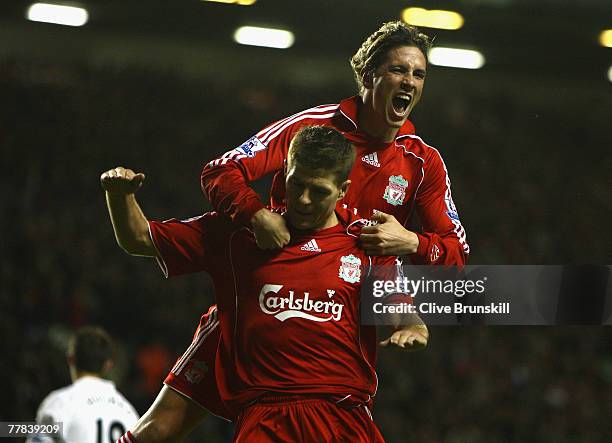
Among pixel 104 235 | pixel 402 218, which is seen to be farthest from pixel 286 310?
pixel 104 235

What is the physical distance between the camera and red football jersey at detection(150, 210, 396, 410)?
9.73 feet

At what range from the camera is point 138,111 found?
36.0 feet

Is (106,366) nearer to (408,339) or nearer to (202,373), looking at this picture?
(202,373)

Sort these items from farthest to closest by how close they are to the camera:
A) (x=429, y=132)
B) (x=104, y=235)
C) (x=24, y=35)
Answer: (x=429, y=132), (x=24, y=35), (x=104, y=235)

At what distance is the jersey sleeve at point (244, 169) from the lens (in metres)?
3.07

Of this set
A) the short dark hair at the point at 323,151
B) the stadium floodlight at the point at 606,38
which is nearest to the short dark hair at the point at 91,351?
the short dark hair at the point at 323,151

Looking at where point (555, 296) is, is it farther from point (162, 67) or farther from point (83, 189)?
point (162, 67)

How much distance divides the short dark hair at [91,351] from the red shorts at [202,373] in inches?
55.7

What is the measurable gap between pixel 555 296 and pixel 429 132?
5836mm

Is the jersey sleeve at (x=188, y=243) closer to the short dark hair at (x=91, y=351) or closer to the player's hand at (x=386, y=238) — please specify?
the player's hand at (x=386, y=238)

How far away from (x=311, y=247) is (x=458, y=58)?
831 cm

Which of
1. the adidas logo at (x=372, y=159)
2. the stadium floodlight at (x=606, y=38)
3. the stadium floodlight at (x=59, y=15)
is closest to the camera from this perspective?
the adidas logo at (x=372, y=159)

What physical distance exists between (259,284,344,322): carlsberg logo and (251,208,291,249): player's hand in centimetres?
13

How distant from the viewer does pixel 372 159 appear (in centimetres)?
355
